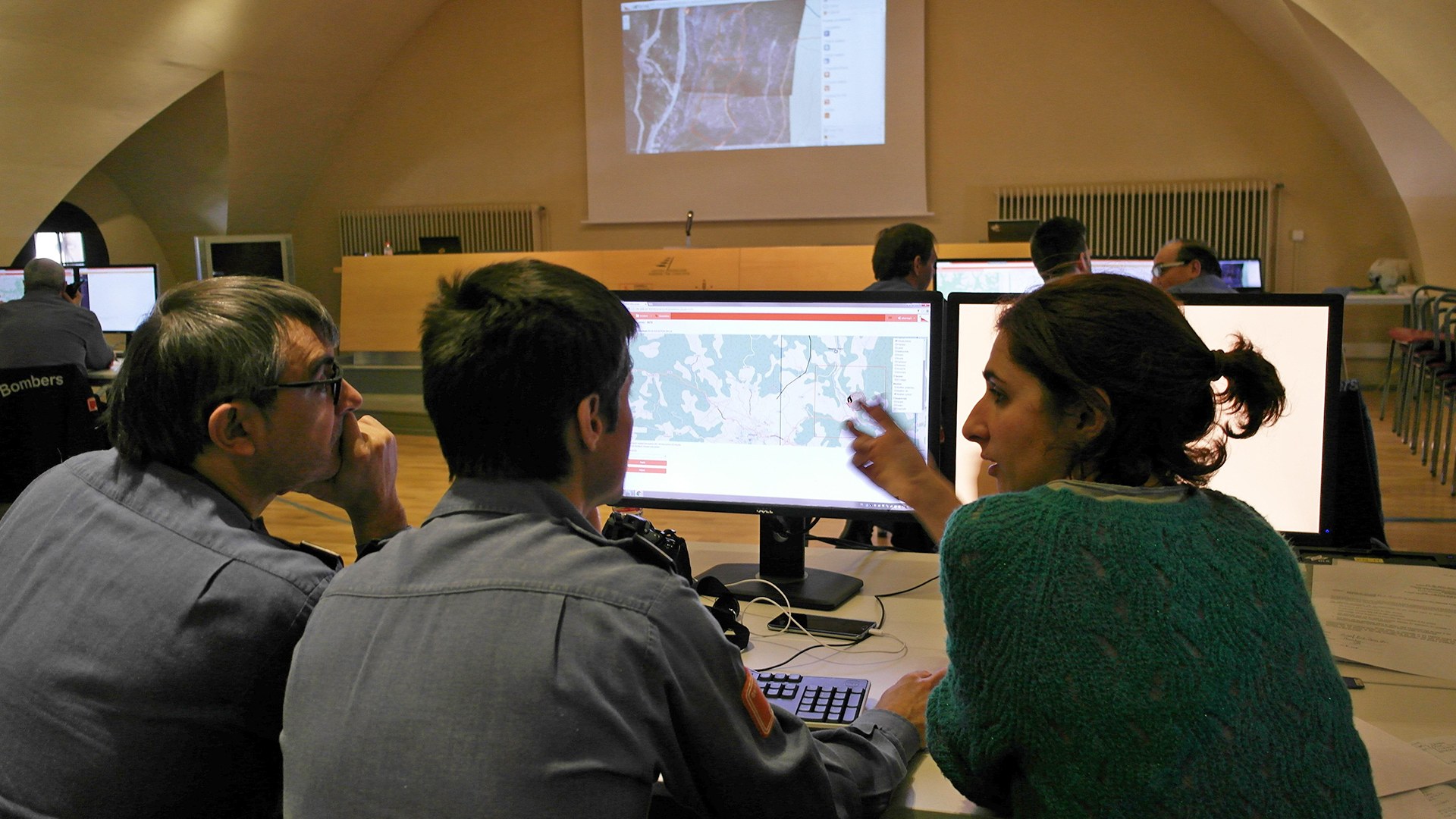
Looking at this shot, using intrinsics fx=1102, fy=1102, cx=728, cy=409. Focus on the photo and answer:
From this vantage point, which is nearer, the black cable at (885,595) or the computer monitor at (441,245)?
the black cable at (885,595)

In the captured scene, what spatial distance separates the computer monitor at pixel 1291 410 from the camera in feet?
5.16

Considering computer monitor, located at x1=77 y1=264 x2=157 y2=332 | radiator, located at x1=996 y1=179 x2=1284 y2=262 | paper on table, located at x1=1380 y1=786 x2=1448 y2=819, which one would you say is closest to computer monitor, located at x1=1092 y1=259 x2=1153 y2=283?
radiator, located at x1=996 y1=179 x2=1284 y2=262

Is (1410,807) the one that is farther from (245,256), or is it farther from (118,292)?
(245,256)

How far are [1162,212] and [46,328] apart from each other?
6.83m

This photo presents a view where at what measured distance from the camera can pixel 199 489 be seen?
1157mm

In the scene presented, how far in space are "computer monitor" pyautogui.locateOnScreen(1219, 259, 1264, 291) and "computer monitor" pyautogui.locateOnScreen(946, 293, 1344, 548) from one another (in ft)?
16.5

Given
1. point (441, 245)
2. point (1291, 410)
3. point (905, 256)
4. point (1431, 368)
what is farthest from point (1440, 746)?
point (441, 245)

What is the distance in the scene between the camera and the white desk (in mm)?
1188

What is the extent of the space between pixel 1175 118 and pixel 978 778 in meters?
7.71

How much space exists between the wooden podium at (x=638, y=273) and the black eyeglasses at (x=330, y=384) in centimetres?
336

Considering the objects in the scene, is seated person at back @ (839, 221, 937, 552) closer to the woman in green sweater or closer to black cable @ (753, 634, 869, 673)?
black cable @ (753, 634, 869, 673)

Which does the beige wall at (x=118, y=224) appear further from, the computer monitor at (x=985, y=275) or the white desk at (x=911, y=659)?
the white desk at (x=911, y=659)

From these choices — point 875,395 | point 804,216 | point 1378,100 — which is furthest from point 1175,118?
point 875,395

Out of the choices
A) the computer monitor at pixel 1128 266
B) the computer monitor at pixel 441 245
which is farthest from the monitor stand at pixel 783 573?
the computer monitor at pixel 441 245
